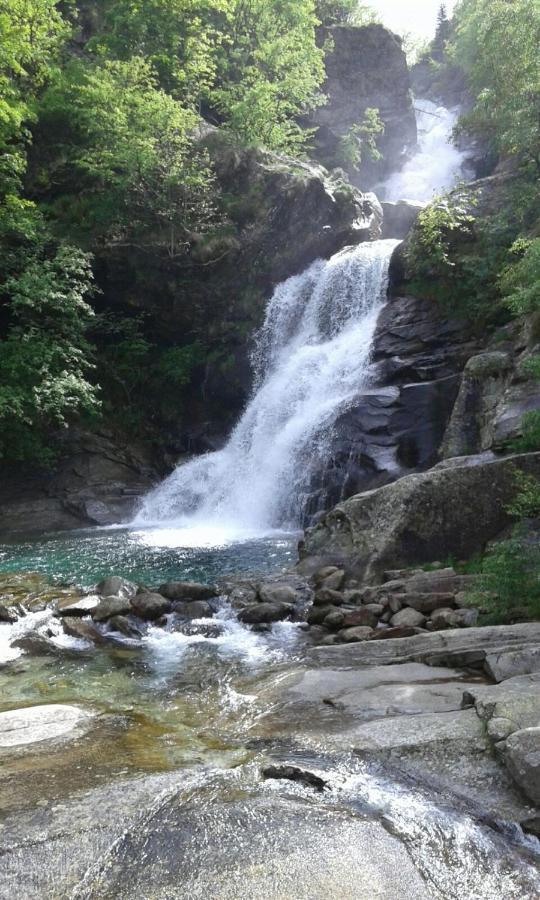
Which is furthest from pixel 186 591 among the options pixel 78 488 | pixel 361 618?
pixel 78 488

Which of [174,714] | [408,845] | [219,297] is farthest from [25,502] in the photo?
[408,845]

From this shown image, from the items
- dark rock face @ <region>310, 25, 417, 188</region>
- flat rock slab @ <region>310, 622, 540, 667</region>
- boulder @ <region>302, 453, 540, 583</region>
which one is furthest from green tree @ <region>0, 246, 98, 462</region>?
dark rock face @ <region>310, 25, 417, 188</region>

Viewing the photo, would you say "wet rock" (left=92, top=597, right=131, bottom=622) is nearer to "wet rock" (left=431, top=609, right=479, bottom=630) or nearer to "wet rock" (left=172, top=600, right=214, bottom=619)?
"wet rock" (left=172, top=600, right=214, bottom=619)

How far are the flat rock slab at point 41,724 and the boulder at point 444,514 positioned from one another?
573 cm

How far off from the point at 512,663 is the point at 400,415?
10296 millimetres

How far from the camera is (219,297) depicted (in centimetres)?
2434

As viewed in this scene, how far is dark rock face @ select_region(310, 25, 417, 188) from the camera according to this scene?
1483 inches

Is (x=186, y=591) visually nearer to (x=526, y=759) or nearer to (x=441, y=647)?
(x=441, y=647)

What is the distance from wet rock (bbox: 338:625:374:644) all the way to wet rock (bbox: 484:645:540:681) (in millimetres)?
2115

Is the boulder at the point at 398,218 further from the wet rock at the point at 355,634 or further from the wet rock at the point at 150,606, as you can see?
the wet rock at the point at 355,634

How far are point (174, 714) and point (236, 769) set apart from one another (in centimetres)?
158

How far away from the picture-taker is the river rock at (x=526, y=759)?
4.02 m

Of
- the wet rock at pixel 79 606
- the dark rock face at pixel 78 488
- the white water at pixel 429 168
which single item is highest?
the white water at pixel 429 168

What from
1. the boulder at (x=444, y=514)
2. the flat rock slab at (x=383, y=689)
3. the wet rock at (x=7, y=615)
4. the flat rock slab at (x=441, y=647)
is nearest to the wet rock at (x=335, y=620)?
the flat rock slab at (x=441, y=647)
